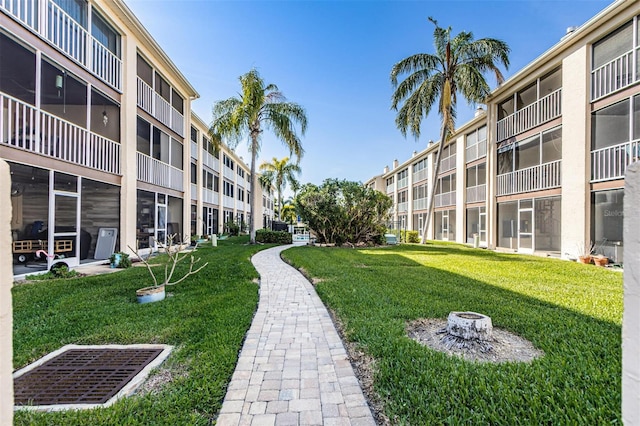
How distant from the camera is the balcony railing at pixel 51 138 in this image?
686 centimetres

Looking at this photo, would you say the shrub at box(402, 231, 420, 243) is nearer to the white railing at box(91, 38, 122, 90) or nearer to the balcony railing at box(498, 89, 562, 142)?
the balcony railing at box(498, 89, 562, 142)

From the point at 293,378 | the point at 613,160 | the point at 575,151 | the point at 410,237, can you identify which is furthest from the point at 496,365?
the point at 410,237

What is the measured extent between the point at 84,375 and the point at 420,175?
28.3 meters

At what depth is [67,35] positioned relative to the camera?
8383 mm

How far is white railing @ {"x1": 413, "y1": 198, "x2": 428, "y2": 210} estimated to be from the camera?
88.5ft

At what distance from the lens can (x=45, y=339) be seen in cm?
383

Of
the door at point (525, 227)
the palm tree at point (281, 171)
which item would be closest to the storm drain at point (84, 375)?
the door at point (525, 227)

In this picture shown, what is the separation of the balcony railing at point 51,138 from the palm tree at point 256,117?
661 centimetres

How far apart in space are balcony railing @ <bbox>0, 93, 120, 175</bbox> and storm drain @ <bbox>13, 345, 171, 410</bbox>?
6185mm

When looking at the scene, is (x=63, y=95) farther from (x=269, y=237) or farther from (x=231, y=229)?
(x=231, y=229)

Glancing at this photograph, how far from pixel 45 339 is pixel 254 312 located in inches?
106

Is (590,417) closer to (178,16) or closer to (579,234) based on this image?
(579,234)

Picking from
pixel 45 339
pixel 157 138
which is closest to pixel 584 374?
pixel 45 339

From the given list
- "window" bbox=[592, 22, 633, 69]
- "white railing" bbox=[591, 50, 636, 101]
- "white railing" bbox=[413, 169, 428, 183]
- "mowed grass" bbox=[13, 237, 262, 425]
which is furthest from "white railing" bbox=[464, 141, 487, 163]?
"mowed grass" bbox=[13, 237, 262, 425]
